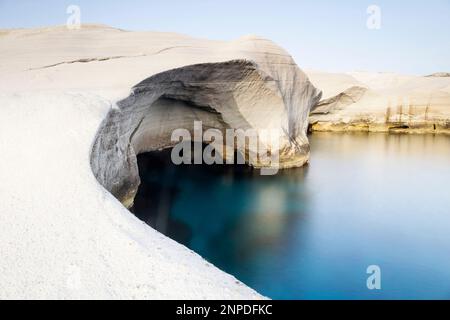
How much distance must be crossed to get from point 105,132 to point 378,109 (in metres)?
20.0

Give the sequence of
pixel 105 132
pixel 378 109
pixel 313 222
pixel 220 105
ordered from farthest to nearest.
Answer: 1. pixel 378 109
2. pixel 220 105
3. pixel 313 222
4. pixel 105 132

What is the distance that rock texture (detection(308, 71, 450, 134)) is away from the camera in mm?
21156

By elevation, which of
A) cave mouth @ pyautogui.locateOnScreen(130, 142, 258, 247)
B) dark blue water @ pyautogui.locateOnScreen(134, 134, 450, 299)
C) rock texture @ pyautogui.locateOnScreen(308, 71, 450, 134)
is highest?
rock texture @ pyautogui.locateOnScreen(308, 71, 450, 134)

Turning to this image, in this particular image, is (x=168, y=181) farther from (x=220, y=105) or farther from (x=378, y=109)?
(x=378, y=109)

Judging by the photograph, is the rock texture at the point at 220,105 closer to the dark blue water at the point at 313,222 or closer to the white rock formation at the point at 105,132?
the white rock formation at the point at 105,132

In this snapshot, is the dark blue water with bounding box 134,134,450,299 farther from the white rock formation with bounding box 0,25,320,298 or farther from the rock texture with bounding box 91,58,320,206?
the white rock formation with bounding box 0,25,320,298

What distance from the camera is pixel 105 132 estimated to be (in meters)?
5.21

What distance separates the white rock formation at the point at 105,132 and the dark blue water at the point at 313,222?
1332 millimetres

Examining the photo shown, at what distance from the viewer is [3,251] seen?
8.03ft

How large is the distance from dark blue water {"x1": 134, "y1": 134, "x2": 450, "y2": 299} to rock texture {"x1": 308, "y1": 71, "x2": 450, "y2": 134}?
8.94 meters

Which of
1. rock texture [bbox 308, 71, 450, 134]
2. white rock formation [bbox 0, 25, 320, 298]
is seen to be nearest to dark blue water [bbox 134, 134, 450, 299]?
white rock formation [bbox 0, 25, 320, 298]

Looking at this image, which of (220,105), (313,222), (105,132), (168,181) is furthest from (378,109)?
(105,132)

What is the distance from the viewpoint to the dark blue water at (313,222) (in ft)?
17.9
